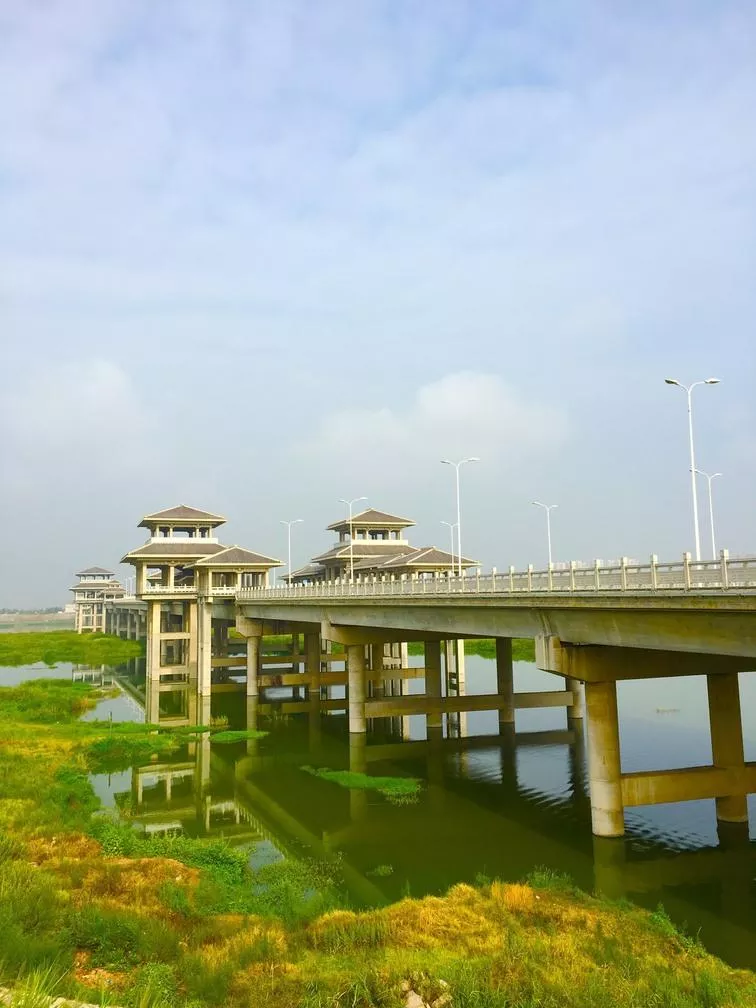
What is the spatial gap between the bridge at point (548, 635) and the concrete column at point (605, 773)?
4 cm

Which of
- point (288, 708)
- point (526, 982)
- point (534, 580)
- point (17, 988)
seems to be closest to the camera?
point (17, 988)

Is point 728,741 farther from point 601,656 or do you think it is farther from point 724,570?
point 724,570

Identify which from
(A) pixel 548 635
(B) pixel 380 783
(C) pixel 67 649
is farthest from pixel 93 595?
(A) pixel 548 635

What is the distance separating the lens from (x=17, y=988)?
431 inches

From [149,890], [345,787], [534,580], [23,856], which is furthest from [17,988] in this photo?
[345,787]

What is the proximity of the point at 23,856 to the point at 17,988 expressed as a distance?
36.1ft

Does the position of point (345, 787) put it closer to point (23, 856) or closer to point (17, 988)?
point (23, 856)

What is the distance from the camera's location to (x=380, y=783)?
34.1m

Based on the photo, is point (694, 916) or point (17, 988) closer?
point (17, 988)

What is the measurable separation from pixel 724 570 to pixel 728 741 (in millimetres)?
9922

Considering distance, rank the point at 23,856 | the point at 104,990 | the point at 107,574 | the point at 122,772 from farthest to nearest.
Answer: the point at 107,574
the point at 122,772
the point at 23,856
the point at 104,990

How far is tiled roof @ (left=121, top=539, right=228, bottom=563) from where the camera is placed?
7094 centimetres

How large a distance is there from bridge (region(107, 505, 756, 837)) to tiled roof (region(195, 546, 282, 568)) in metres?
0.13

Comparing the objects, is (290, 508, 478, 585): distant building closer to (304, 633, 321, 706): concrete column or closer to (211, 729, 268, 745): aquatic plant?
(304, 633, 321, 706): concrete column
